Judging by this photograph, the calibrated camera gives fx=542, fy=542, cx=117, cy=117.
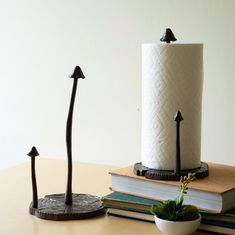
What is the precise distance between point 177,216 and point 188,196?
0.19 feet

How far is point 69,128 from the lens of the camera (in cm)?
97

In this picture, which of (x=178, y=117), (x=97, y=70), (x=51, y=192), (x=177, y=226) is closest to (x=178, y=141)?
(x=178, y=117)

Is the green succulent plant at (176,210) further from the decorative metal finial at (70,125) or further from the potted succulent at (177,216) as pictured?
the decorative metal finial at (70,125)

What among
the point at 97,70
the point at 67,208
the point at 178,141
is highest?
the point at 97,70

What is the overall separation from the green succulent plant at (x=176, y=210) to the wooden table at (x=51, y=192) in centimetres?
5

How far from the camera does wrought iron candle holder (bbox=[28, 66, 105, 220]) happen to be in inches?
37.0

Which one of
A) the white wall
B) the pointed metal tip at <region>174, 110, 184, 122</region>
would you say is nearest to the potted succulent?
the pointed metal tip at <region>174, 110, 184, 122</region>

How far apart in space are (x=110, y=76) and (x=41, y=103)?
1.03 feet

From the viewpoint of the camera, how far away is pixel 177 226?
81 cm

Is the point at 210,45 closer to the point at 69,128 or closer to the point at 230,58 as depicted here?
the point at 230,58

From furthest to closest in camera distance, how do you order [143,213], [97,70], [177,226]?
[97,70]
[143,213]
[177,226]

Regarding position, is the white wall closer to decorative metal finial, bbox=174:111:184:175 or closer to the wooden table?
the wooden table

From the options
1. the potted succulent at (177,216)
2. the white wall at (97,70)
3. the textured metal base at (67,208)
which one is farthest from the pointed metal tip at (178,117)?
the white wall at (97,70)

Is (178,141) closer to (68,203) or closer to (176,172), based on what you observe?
(176,172)
